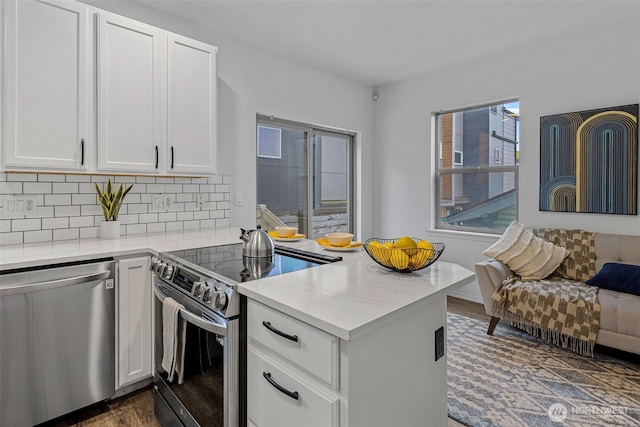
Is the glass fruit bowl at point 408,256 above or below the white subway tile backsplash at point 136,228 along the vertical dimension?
below

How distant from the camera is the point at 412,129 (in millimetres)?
4129

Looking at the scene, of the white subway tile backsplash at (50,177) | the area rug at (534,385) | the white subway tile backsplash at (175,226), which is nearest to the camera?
the area rug at (534,385)

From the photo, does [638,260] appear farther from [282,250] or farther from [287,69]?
[287,69]

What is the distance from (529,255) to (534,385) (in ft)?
3.65

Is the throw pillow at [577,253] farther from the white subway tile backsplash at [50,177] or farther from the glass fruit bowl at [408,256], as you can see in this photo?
the white subway tile backsplash at [50,177]

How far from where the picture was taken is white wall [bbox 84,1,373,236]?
2785mm

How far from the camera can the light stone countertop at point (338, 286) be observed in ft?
3.03

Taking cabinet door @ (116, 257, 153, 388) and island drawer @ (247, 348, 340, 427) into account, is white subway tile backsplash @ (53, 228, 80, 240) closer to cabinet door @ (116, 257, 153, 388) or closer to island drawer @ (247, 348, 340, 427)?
cabinet door @ (116, 257, 153, 388)

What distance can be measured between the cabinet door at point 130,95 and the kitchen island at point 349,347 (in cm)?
151

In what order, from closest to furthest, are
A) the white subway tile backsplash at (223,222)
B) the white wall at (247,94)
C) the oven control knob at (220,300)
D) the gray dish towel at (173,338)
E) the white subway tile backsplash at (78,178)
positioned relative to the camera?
the oven control knob at (220,300)
the gray dish towel at (173,338)
the white subway tile backsplash at (78,178)
the white wall at (247,94)
the white subway tile backsplash at (223,222)

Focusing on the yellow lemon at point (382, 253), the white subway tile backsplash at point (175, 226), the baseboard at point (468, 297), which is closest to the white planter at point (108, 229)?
the white subway tile backsplash at point (175, 226)

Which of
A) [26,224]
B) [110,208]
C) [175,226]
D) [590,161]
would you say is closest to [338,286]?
[110,208]

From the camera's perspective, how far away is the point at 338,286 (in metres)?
1.18

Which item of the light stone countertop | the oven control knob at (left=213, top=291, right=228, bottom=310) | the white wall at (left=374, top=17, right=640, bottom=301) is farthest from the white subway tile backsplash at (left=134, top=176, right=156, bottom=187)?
the white wall at (left=374, top=17, right=640, bottom=301)
